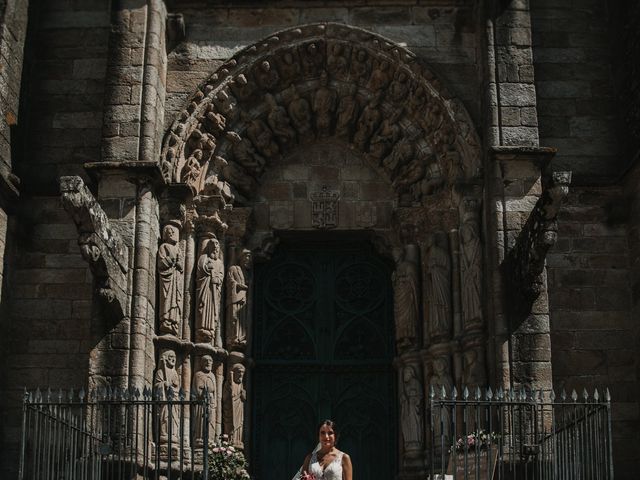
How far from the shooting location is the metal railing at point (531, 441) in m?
10.5

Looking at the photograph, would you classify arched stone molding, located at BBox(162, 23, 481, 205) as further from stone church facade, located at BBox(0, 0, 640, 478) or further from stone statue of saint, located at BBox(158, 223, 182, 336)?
stone statue of saint, located at BBox(158, 223, 182, 336)

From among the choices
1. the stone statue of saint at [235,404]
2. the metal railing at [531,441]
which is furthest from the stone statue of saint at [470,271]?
the stone statue of saint at [235,404]

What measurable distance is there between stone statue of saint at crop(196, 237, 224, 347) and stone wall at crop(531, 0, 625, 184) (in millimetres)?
3982

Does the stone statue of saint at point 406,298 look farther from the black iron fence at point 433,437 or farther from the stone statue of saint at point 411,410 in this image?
the black iron fence at point 433,437

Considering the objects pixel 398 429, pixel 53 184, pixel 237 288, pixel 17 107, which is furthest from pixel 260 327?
pixel 17 107

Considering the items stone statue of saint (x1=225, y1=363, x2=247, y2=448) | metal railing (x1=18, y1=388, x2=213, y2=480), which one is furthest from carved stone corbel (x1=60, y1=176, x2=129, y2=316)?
stone statue of saint (x1=225, y1=363, x2=247, y2=448)

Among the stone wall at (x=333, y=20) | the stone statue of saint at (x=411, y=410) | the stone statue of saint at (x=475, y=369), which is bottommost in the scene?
the stone statue of saint at (x=411, y=410)

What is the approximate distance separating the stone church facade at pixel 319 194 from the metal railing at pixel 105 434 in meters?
0.78

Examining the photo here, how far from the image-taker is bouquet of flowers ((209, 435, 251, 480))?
12.1 metres

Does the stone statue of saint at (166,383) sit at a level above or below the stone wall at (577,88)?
below

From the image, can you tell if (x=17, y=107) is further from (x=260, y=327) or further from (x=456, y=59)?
(x=456, y=59)

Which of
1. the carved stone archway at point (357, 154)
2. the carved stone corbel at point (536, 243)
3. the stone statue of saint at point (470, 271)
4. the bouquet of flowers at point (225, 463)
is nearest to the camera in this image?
the carved stone corbel at point (536, 243)

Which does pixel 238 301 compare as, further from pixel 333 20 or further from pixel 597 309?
pixel 597 309

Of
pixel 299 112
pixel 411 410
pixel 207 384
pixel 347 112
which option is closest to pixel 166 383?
pixel 207 384
